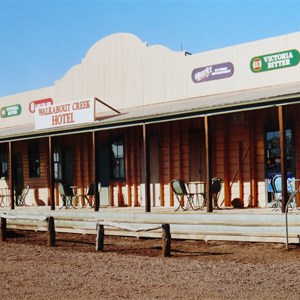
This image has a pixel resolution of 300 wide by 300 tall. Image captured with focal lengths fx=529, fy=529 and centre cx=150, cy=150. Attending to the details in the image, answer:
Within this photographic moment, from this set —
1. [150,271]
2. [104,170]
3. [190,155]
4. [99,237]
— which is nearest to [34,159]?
[104,170]

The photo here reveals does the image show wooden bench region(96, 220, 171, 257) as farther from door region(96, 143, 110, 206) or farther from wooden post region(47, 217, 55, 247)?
door region(96, 143, 110, 206)

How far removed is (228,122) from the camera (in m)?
14.9

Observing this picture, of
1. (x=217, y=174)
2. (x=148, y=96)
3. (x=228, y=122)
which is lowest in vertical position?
(x=217, y=174)

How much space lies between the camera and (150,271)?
873 centimetres

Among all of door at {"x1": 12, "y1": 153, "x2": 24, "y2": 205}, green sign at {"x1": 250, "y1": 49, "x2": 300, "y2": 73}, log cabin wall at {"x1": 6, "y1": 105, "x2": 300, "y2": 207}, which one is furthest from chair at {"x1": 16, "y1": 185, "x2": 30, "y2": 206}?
green sign at {"x1": 250, "y1": 49, "x2": 300, "y2": 73}

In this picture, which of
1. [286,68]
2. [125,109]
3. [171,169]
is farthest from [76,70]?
[286,68]

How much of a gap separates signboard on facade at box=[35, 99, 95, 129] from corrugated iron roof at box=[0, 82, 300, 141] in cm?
46

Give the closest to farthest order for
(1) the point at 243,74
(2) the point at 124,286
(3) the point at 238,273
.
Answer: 1. (2) the point at 124,286
2. (3) the point at 238,273
3. (1) the point at 243,74

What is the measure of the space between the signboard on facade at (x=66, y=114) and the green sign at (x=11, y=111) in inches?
198

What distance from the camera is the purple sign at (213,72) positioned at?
15.3m

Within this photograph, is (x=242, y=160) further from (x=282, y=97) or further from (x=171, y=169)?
(x=282, y=97)

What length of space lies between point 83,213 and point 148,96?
4.64m

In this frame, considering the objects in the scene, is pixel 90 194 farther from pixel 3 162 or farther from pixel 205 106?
pixel 3 162

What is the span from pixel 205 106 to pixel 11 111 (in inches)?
496
